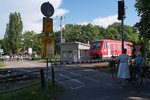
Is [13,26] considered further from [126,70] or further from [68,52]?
[126,70]

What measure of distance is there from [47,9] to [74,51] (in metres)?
46.8

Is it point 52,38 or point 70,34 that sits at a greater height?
point 70,34

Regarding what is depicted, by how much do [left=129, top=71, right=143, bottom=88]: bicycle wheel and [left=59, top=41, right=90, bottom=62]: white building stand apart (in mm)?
42486

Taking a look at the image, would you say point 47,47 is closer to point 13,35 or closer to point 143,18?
point 143,18

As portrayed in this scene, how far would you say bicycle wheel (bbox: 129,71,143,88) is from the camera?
17781 millimetres

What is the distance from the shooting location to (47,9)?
15.2 meters

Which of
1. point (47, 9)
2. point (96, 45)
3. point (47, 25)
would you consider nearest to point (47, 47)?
point (47, 25)

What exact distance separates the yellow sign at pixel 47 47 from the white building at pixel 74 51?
44927 mm

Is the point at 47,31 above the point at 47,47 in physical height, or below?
above

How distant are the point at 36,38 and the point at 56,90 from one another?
112727 mm

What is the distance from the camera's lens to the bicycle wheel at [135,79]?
17781 mm

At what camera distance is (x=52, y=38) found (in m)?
15.7

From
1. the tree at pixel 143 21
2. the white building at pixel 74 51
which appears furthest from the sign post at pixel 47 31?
the white building at pixel 74 51

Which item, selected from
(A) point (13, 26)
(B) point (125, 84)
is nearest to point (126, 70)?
(B) point (125, 84)
